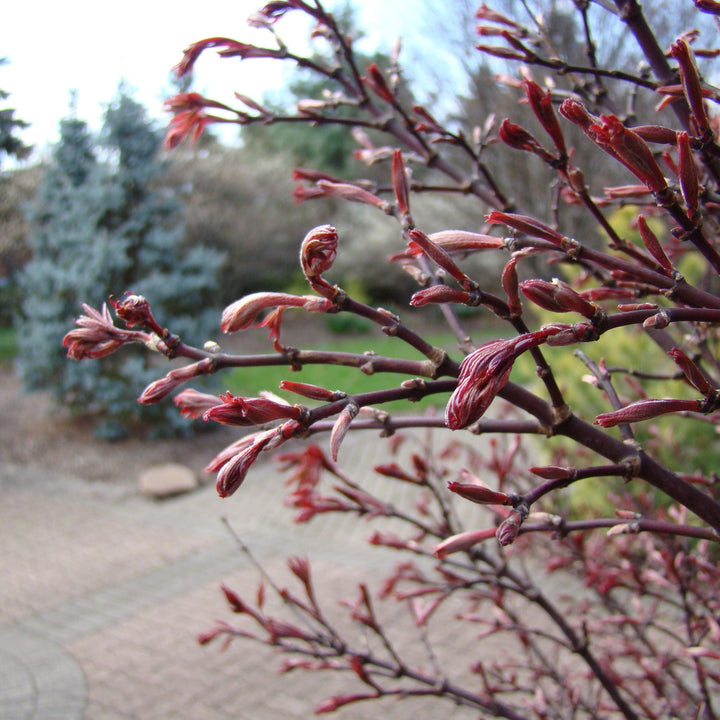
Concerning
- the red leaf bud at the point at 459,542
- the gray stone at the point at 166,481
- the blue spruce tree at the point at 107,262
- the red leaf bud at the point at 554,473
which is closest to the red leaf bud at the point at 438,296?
the red leaf bud at the point at 554,473

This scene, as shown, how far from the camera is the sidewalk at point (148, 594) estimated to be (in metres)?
3.43

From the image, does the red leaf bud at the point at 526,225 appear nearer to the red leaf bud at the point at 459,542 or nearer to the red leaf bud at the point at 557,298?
the red leaf bud at the point at 557,298

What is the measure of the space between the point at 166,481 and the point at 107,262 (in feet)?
10.2

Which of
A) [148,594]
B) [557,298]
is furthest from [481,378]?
[148,594]

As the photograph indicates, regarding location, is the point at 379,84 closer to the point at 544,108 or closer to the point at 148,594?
the point at 544,108

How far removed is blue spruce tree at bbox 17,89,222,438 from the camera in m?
8.70

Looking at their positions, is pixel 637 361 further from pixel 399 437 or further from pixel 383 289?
pixel 383 289

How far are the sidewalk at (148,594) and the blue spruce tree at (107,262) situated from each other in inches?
57.3

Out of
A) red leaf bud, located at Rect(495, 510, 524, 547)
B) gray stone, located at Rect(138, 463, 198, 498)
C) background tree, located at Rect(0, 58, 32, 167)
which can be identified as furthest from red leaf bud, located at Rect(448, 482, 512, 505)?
gray stone, located at Rect(138, 463, 198, 498)

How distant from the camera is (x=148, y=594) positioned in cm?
487

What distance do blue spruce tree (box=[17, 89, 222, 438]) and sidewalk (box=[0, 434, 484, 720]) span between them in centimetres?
146

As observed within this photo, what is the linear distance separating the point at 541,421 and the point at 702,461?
167 inches

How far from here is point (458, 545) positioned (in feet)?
2.89

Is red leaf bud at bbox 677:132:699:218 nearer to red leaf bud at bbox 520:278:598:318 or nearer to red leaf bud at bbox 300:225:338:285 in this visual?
red leaf bud at bbox 520:278:598:318
